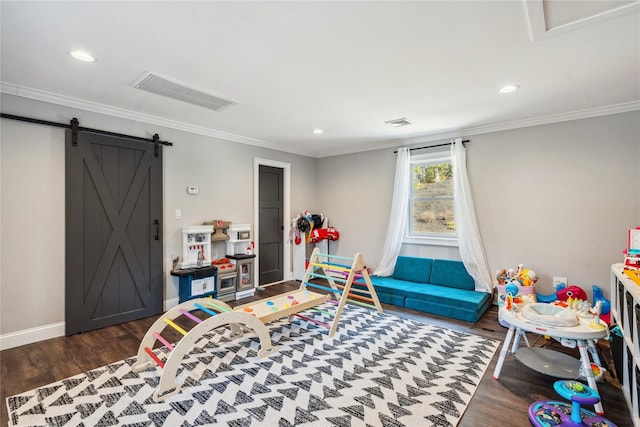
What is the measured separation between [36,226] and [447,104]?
4553 millimetres

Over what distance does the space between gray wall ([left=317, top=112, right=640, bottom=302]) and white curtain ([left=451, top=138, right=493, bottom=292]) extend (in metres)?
0.13

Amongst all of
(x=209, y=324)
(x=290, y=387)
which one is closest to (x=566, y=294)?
(x=290, y=387)

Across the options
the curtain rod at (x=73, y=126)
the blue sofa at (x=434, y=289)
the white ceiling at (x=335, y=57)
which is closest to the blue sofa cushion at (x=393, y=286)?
the blue sofa at (x=434, y=289)

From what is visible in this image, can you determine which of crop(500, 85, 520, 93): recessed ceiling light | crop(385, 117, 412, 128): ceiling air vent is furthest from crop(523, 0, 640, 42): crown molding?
crop(385, 117, 412, 128): ceiling air vent

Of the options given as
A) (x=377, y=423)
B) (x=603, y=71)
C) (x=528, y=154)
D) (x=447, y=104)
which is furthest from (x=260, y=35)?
(x=528, y=154)

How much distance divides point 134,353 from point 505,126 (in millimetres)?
5132

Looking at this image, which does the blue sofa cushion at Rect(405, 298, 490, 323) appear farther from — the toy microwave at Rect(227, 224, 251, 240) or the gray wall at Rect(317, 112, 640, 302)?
the toy microwave at Rect(227, 224, 251, 240)

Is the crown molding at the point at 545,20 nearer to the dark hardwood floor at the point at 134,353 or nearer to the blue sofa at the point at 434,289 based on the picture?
the dark hardwood floor at the point at 134,353

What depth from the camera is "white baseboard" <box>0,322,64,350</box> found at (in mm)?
2969

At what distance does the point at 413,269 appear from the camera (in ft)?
15.9

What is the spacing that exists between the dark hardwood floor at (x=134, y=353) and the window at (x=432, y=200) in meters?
1.58

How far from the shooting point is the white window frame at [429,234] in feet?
15.5

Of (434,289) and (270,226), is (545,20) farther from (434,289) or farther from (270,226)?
(270,226)

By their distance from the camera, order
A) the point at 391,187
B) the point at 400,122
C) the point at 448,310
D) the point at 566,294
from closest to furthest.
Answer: the point at 566,294, the point at 448,310, the point at 400,122, the point at 391,187
